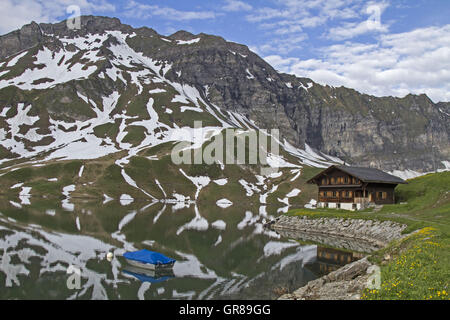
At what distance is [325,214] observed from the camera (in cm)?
7400

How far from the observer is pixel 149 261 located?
35.1 m

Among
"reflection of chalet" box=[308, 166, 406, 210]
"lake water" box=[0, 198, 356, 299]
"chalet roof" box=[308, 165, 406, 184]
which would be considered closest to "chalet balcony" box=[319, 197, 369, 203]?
"reflection of chalet" box=[308, 166, 406, 210]

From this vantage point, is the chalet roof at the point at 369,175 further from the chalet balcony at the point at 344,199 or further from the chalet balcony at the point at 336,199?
the chalet balcony at the point at 336,199

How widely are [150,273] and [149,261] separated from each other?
1165 millimetres

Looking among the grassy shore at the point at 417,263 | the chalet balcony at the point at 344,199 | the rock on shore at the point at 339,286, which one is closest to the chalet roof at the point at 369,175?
the chalet balcony at the point at 344,199

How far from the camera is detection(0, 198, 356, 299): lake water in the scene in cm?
2934

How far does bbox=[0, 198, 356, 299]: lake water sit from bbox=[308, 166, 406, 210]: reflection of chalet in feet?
81.7

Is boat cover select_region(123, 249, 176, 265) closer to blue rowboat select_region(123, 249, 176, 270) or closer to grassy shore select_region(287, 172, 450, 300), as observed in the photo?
blue rowboat select_region(123, 249, 176, 270)

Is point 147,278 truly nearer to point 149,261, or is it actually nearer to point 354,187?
point 149,261

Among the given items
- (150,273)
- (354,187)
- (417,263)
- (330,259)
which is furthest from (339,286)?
(354,187)

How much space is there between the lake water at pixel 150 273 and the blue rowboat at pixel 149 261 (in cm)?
80

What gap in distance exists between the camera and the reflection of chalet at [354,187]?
80.1m
